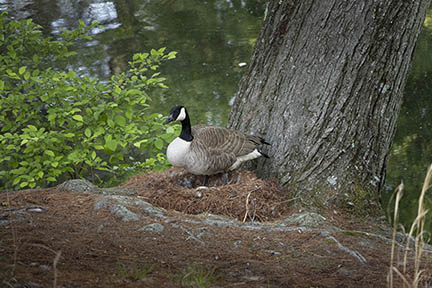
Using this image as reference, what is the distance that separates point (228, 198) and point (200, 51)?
8.68 metres

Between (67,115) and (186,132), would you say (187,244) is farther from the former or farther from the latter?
(67,115)

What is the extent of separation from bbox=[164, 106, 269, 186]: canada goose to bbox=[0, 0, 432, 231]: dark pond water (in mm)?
4493

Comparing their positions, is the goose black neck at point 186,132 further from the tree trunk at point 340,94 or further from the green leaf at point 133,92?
the tree trunk at point 340,94

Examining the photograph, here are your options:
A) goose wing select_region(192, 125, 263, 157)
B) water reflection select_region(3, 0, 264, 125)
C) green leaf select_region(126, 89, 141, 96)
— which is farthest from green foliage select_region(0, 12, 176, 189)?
water reflection select_region(3, 0, 264, 125)

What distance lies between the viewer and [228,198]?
15.5 ft

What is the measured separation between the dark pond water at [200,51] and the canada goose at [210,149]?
14.7ft

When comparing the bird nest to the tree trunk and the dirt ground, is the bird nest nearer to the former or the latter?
the dirt ground

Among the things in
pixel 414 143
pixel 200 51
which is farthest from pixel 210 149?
pixel 200 51

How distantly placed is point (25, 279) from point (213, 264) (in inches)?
42.0

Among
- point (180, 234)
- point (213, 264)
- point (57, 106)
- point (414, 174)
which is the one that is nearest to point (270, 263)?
point (213, 264)

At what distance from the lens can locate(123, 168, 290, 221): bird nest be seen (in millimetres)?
4664

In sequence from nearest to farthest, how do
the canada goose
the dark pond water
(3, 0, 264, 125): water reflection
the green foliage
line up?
the canada goose, the green foliage, the dark pond water, (3, 0, 264, 125): water reflection

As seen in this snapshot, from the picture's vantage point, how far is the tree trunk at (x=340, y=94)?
15.5 feet

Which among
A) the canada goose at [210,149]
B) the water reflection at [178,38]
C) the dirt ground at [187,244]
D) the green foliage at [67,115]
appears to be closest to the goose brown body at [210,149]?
the canada goose at [210,149]
